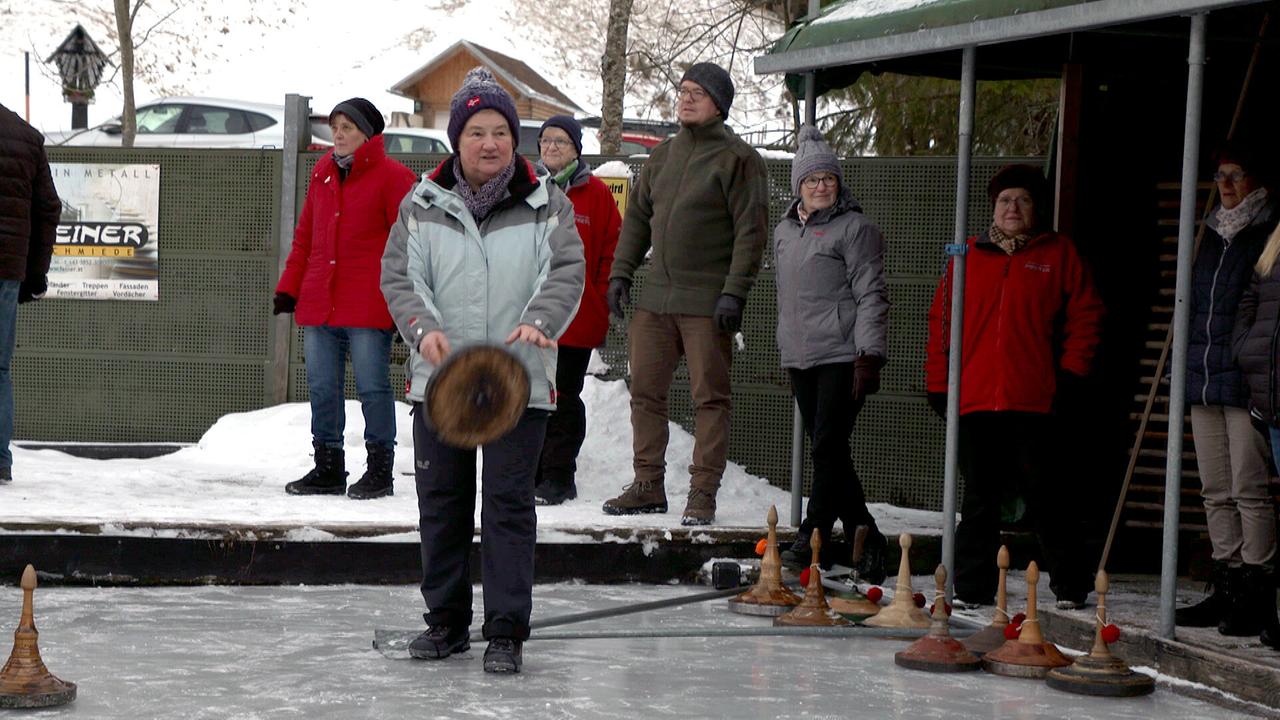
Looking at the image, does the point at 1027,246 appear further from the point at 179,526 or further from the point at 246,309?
the point at 246,309

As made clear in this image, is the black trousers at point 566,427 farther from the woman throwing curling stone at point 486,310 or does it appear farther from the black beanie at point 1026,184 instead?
the woman throwing curling stone at point 486,310

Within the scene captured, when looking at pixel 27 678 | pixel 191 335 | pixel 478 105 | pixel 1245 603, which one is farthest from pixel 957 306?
pixel 191 335

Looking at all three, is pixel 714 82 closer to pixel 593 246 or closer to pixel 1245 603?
pixel 593 246

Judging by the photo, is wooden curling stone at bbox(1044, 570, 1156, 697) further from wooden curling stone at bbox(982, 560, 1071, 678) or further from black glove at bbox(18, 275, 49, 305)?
black glove at bbox(18, 275, 49, 305)

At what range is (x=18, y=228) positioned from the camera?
27.6 feet

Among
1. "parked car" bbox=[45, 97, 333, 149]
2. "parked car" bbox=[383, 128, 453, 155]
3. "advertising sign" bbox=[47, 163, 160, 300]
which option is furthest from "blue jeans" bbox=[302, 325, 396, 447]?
"parked car" bbox=[45, 97, 333, 149]

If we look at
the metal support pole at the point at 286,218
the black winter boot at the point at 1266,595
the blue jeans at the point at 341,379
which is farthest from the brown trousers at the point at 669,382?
the metal support pole at the point at 286,218

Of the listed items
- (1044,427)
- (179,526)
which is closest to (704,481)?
(1044,427)

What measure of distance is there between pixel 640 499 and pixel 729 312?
1.15m

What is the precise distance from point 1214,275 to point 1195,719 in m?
1.73

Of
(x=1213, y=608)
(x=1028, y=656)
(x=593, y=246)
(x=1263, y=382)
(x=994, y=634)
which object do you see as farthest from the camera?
(x=593, y=246)

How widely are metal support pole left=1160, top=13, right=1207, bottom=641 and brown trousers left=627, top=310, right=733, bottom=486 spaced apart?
2.61 m

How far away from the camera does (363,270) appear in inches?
333

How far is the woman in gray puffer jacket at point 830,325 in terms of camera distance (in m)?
7.68
